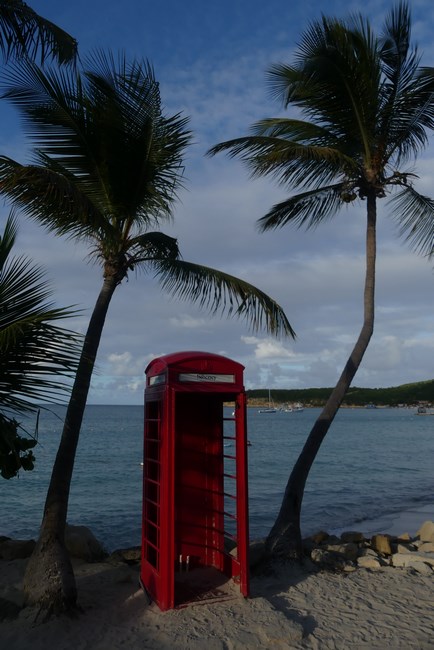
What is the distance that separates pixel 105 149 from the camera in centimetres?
724

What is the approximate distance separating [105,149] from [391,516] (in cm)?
1393

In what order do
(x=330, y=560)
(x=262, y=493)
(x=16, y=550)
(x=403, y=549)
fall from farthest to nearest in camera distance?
(x=262, y=493), (x=403, y=549), (x=16, y=550), (x=330, y=560)

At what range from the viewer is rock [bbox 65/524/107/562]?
27.1 ft

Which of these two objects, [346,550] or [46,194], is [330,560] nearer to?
[346,550]

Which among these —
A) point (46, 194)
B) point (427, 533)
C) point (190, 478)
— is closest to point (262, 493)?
point (427, 533)

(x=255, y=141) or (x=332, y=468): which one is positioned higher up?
(x=255, y=141)

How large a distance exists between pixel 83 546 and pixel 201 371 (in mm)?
3949

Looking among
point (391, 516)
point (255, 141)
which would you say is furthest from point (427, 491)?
point (255, 141)

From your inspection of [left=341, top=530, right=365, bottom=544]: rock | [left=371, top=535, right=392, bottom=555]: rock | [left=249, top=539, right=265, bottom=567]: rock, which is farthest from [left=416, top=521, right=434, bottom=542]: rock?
[left=249, top=539, right=265, bottom=567]: rock

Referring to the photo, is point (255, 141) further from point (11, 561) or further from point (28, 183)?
point (11, 561)

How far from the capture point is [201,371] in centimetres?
607

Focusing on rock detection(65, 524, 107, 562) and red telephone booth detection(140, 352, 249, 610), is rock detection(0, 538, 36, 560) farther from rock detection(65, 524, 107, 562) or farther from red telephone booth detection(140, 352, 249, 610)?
red telephone booth detection(140, 352, 249, 610)

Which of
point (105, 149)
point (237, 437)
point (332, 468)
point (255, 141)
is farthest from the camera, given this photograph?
point (332, 468)

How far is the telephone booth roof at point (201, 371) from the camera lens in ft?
19.6
